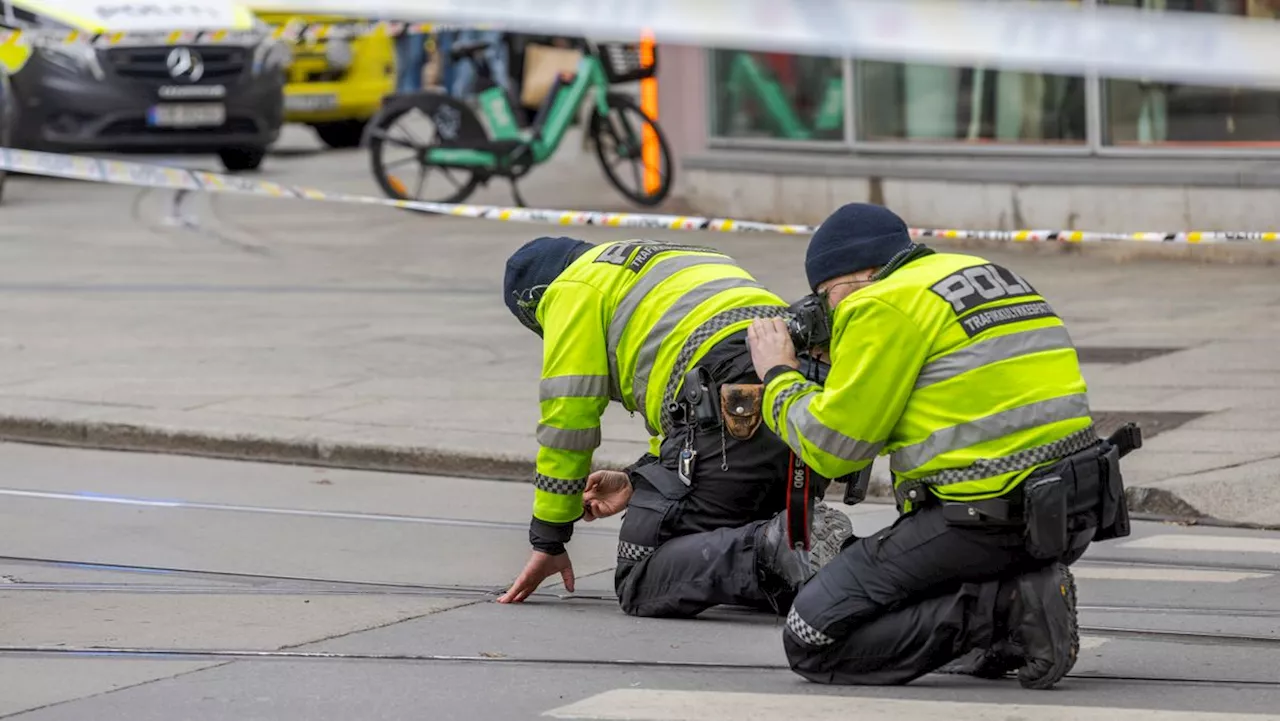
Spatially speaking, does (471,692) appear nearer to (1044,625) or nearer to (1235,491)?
(1044,625)

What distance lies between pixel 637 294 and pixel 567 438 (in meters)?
0.43

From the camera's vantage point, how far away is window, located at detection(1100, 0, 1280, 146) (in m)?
13.4

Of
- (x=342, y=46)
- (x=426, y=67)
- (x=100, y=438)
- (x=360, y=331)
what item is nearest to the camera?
(x=100, y=438)

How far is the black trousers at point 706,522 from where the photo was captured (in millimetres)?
5953

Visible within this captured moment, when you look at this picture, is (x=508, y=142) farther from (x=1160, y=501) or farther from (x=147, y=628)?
(x=147, y=628)

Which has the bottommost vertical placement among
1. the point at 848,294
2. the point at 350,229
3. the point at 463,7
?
the point at 350,229

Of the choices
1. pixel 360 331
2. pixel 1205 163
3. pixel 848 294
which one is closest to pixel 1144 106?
pixel 1205 163

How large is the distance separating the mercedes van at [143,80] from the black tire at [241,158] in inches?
11.9

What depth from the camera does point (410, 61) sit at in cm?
2398

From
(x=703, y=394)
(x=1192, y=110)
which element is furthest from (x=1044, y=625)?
(x=1192, y=110)

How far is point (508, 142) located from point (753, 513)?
10.3 meters

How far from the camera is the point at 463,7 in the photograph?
6898mm

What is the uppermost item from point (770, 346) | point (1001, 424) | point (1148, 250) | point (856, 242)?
point (856, 242)

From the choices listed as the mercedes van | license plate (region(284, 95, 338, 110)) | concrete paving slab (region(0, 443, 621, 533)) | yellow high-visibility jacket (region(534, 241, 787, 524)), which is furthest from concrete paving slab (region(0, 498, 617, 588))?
license plate (region(284, 95, 338, 110))
